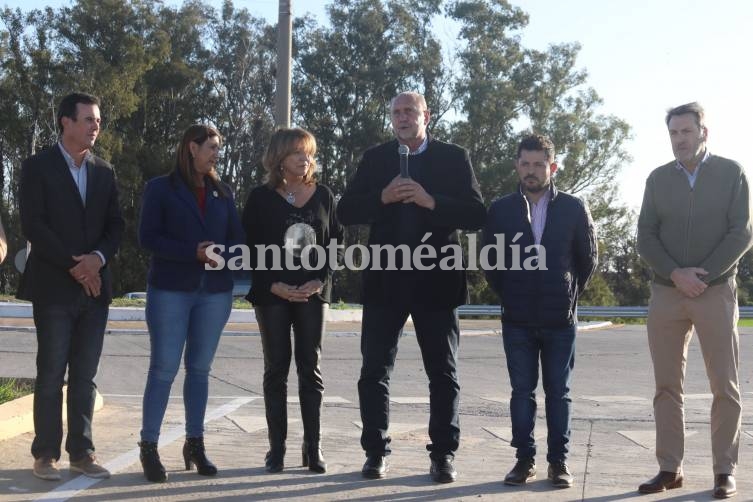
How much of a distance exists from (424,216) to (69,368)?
223cm

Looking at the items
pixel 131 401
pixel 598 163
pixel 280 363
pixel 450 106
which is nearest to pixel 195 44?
pixel 450 106

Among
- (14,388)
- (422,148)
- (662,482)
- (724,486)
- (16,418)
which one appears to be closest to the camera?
(724,486)

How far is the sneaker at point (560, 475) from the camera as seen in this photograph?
19.1 ft

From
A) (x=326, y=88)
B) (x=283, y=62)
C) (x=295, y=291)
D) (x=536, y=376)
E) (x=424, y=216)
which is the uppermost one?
(x=326, y=88)

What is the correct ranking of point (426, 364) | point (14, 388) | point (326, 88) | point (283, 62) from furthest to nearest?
point (326, 88) < point (283, 62) < point (14, 388) < point (426, 364)

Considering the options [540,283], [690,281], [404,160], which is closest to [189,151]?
[404,160]

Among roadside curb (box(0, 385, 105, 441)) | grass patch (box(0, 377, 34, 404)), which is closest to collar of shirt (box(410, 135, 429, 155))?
roadside curb (box(0, 385, 105, 441))

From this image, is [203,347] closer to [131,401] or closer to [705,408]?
[131,401]

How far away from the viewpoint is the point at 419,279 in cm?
612

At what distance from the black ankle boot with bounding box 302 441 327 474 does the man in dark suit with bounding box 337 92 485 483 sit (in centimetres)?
27

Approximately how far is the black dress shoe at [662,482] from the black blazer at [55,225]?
320 cm

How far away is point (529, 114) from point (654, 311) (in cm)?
4133

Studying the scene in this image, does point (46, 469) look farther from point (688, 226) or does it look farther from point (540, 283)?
point (688, 226)

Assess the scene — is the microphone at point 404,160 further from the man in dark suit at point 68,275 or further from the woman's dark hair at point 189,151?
the man in dark suit at point 68,275
